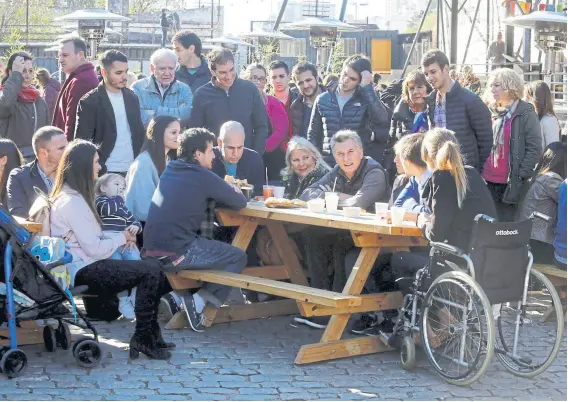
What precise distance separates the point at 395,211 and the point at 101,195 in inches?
77.3

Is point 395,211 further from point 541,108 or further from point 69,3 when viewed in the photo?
point 69,3

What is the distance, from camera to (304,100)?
926cm

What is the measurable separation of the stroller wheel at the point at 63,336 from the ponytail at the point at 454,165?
2.38 meters

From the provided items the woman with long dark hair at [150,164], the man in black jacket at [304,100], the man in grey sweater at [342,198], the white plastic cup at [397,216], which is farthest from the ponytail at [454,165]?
the man in black jacket at [304,100]

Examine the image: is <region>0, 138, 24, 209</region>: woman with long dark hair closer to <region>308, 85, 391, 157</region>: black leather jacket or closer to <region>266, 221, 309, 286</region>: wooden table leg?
<region>266, 221, 309, 286</region>: wooden table leg

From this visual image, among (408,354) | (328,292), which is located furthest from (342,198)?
(408,354)

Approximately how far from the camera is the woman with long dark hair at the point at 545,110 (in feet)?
26.0

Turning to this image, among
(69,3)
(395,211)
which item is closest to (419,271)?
(395,211)

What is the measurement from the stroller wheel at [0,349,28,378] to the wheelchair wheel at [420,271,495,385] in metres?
2.16

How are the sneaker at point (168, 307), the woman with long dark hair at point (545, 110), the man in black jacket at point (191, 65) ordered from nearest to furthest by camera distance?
the sneaker at point (168, 307), the woman with long dark hair at point (545, 110), the man in black jacket at point (191, 65)

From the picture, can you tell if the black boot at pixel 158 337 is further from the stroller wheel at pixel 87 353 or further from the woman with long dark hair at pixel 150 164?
the woman with long dark hair at pixel 150 164

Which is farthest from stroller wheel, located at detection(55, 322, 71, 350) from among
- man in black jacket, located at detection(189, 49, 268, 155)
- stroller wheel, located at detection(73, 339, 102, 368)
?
man in black jacket, located at detection(189, 49, 268, 155)

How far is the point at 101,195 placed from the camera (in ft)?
21.7

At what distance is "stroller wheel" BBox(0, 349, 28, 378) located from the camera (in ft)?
17.7
